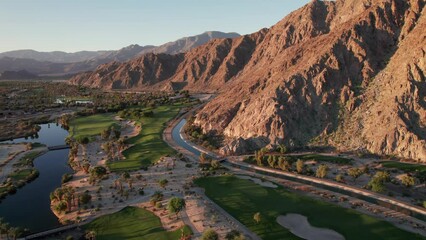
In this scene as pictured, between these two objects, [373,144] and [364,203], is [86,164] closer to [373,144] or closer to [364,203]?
[364,203]

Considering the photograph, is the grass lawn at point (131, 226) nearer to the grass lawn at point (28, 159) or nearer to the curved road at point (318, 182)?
the curved road at point (318, 182)

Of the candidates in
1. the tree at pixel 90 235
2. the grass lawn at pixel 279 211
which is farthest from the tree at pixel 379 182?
the tree at pixel 90 235

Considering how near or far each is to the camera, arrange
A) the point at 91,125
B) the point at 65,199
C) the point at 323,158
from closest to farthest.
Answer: the point at 65,199, the point at 323,158, the point at 91,125

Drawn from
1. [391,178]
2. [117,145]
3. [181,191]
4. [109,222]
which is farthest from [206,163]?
[391,178]

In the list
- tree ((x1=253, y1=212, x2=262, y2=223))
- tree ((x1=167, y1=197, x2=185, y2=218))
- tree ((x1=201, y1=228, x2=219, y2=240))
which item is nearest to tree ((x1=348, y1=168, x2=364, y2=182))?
tree ((x1=253, y1=212, x2=262, y2=223))

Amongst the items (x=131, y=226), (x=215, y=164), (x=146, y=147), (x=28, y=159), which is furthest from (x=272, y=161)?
(x=28, y=159)

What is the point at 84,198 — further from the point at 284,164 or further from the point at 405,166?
the point at 405,166

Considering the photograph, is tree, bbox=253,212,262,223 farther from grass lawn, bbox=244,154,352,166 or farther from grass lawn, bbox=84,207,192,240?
grass lawn, bbox=244,154,352,166

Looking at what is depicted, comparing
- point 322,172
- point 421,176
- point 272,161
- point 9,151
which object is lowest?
point 9,151
